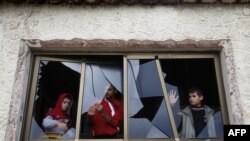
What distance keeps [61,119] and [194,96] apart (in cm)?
166

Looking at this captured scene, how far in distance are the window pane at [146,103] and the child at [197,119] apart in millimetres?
209

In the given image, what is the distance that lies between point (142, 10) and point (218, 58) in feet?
3.83

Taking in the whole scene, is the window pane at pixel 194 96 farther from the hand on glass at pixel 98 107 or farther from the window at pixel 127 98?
the hand on glass at pixel 98 107

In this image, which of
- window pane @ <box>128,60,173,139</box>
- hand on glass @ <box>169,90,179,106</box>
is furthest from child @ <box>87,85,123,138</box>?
hand on glass @ <box>169,90,179,106</box>

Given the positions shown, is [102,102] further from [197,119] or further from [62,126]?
[197,119]

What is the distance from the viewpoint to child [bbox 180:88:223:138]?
4.21 meters

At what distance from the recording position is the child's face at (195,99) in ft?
14.5

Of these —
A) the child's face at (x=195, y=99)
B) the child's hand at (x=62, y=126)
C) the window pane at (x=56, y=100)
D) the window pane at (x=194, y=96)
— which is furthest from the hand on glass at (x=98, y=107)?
the child's face at (x=195, y=99)

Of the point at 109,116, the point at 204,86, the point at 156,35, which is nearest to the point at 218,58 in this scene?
the point at 204,86

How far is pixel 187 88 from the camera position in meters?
4.54

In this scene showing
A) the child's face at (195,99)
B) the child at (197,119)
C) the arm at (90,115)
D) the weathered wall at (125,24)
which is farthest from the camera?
the weathered wall at (125,24)

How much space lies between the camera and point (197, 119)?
4328 millimetres

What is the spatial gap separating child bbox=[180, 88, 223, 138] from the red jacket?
76cm

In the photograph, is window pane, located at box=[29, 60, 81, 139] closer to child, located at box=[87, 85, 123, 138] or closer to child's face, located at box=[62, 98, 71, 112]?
child's face, located at box=[62, 98, 71, 112]
